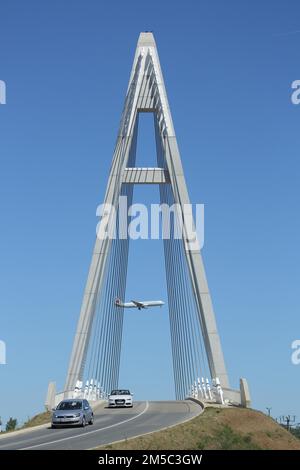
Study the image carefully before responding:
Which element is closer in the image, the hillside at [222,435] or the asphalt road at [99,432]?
the asphalt road at [99,432]

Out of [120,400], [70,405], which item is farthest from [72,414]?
[120,400]

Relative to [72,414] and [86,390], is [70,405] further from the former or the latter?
[86,390]

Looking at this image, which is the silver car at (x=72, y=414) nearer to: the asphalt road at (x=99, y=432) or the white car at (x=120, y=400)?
the asphalt road at (x=99, y=432)

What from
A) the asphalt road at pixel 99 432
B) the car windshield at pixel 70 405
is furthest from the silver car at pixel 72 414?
the asphalt road at pixel 99 432
